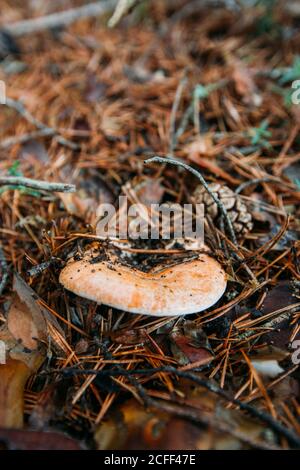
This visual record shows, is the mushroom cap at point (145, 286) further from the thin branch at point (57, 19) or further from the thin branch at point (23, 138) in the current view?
the thin branch at point (57, 19)

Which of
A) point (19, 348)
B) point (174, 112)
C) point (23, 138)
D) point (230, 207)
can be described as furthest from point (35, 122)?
point (19, 348)

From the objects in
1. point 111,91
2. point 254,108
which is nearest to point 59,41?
point 111,91

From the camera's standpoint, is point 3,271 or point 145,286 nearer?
point 145,286

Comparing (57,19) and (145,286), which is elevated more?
(57,19)

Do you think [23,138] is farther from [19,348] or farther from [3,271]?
[19,348]

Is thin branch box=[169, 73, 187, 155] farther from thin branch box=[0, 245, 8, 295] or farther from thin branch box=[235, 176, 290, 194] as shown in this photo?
thin branch box=[0, 245, 8, 295]

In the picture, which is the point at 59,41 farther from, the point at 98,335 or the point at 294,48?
the point at 98,335
